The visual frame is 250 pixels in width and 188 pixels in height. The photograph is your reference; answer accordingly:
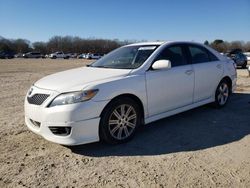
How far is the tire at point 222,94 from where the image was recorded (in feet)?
20.0

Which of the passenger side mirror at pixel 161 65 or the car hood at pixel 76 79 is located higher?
the passenger side mirror at pixel 161 65

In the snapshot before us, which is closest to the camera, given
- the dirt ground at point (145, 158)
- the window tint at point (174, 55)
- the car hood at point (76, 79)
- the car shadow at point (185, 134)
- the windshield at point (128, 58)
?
the dirt ground at point (145, 158)

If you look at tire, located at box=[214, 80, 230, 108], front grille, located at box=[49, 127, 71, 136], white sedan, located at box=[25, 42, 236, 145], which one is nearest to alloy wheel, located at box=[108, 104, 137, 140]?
white sedan, located at box=[25, 42, 236, 145]

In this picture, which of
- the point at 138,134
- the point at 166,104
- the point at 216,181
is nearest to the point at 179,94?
the point at 166,104

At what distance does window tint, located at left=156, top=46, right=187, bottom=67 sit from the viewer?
4.87 metres

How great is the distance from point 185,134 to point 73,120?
79.1 inches

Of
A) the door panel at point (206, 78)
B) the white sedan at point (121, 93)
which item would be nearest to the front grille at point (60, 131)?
the white sedan at point (121, 93)

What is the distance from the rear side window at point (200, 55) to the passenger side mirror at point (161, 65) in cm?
121

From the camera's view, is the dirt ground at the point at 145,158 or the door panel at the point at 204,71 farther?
the door panel at the point at 204,71

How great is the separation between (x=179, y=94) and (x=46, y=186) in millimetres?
2894

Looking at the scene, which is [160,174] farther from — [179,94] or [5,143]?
[5,143]

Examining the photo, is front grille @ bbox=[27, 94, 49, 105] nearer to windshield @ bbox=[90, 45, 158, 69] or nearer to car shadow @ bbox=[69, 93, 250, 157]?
car shadow @ bbox=[69, 93, 250, 157]

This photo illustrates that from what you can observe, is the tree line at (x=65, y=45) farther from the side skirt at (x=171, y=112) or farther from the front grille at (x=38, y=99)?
the front grille at (x=38, y=99)

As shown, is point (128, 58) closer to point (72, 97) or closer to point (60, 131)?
point (72, 97)
